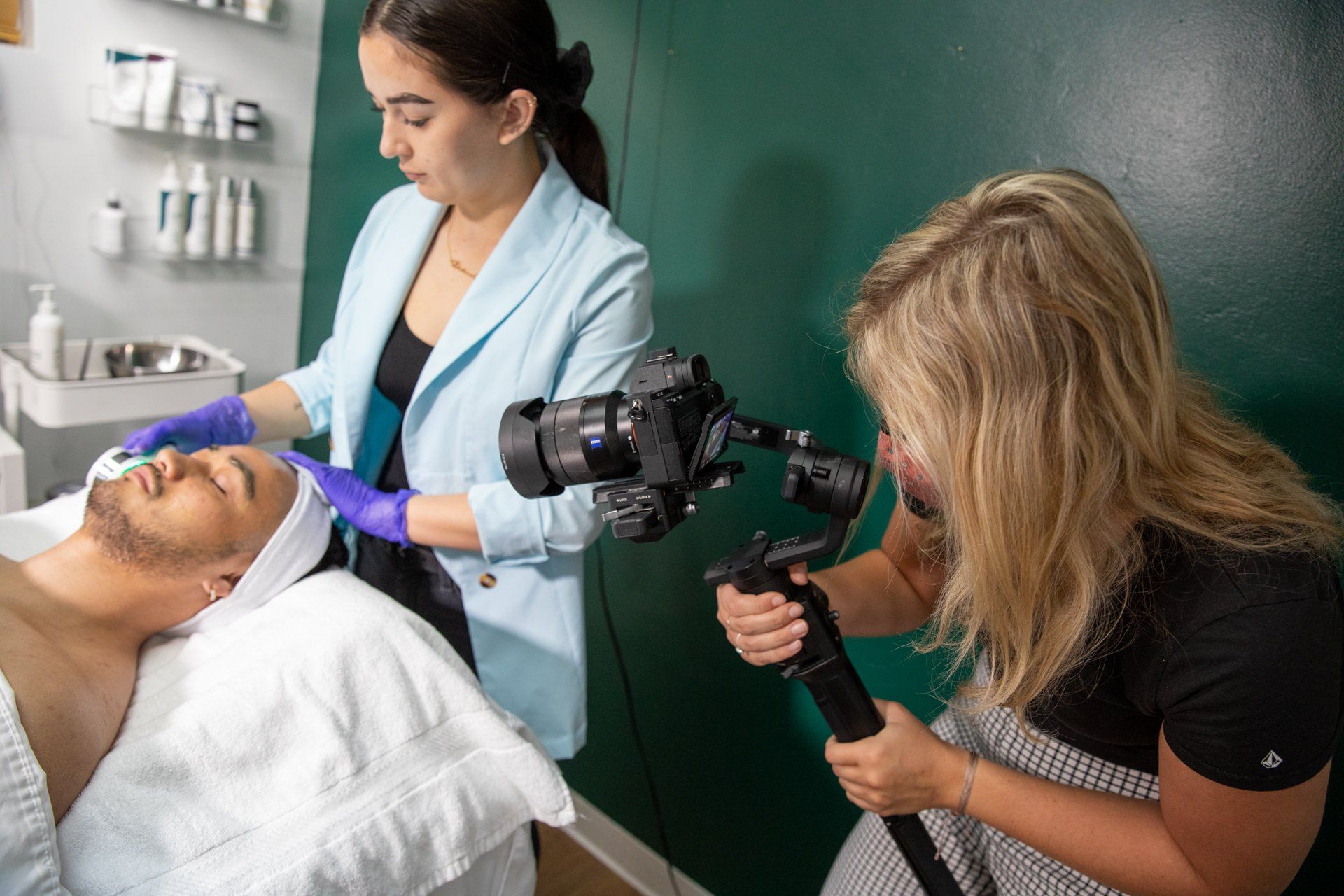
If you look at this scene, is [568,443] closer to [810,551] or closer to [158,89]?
[810,551]

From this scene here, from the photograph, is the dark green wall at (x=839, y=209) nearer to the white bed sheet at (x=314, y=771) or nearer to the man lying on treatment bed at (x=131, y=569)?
the white bed sheet at (x=314, y=771)

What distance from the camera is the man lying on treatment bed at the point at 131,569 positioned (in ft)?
3.94

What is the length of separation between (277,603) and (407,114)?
2.67 ft

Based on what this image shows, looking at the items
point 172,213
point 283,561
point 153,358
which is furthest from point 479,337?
point 172,213

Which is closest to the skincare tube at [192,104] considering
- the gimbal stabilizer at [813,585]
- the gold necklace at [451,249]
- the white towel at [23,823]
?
the gold necklace at [451,249]

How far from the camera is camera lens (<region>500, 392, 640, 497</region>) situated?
870 mm

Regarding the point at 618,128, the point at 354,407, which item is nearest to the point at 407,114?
the point at 354,407

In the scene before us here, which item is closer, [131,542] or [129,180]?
[131,542]

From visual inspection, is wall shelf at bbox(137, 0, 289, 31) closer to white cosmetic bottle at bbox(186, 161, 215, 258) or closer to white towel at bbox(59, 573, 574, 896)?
white cosmetic bottle at bbox(186, 161, 215, 258)

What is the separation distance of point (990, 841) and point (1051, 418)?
638 mm

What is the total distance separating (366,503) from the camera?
1.51 meters

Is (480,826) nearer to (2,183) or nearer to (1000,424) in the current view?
(1000,424)

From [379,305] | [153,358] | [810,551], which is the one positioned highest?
[379,305]

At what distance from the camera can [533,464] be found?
894 mm
